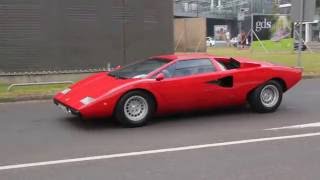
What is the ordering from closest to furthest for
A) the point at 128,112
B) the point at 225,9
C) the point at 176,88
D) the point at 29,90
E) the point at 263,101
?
the point at 128,112
the point at 176,88
the point at 263,101
the point at 29,90
the point at 225,9

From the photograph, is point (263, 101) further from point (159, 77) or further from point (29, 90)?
point (29, 90)

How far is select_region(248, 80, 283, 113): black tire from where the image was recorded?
11125 mm

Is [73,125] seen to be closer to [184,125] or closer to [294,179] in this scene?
[184,125]

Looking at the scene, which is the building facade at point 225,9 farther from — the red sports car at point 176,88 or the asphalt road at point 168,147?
the asphalt road at point 168,147

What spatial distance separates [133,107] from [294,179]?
3982 millimetres

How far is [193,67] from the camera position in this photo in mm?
10641

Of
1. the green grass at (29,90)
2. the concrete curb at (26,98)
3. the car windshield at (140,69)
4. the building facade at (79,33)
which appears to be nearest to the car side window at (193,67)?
the car windshield at (140,69)

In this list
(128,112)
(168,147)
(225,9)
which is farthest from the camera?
(225,9)

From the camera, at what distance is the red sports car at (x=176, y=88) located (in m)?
9.77

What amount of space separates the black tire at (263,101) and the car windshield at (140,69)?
1809mm

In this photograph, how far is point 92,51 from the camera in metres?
18.5

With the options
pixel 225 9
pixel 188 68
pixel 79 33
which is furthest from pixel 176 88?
pixel 225 9

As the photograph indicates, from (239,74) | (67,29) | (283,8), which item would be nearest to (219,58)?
(239,74)

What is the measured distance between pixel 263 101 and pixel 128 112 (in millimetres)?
2812
